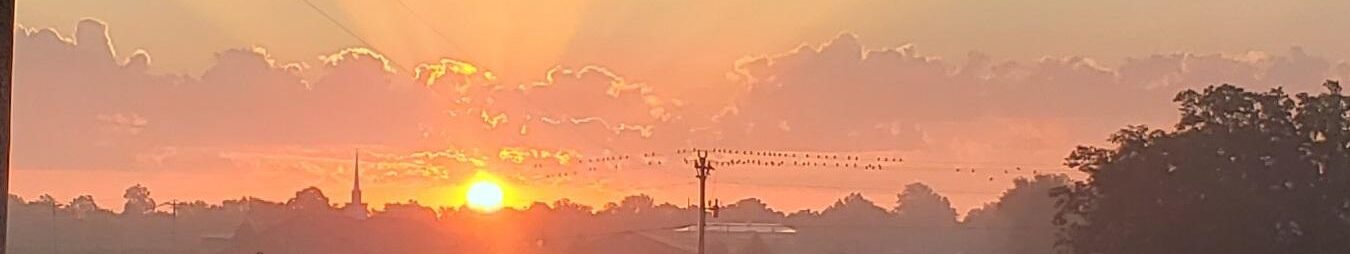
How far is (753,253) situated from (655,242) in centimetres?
539

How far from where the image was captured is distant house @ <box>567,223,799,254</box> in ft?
172

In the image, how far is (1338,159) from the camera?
3725 centimetres

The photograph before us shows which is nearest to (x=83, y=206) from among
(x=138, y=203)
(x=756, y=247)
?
(x=138, y=203)

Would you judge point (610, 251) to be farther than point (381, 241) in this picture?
Yes

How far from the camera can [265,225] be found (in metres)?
44.7

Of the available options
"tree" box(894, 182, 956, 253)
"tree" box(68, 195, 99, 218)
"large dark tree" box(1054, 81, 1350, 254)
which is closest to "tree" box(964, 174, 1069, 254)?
"tree" box(894, 182, 956, 253)

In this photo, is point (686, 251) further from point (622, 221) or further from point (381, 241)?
point (381, 241)

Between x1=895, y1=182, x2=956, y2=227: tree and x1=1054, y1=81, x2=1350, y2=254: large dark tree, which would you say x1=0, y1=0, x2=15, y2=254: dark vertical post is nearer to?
x1=1054, y1=81, x2=1350, y2=254: large dark tree

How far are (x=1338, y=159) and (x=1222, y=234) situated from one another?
2.66m

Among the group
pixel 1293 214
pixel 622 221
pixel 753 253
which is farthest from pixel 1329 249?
pixel 622 221

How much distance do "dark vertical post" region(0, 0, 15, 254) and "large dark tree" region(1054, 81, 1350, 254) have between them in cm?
3598

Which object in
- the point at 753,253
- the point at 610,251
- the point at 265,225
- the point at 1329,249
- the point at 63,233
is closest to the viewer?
the point at 63,233

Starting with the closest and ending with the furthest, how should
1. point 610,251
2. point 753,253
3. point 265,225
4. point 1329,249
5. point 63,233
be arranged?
point 63,233, point 1329,249, point 265,225, point 753,253, point 610,251

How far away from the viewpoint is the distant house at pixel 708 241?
2063 inches
